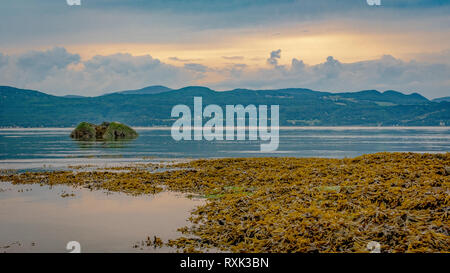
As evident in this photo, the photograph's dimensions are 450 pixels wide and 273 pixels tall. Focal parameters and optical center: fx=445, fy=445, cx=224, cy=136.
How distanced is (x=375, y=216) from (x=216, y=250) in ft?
15.4

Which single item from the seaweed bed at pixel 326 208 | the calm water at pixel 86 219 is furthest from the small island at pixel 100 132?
the calm water at pixel 86 219

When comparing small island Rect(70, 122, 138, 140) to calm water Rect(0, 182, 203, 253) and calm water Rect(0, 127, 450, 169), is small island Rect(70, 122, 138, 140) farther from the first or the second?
calm water Rect(0, 182, 203, 253)

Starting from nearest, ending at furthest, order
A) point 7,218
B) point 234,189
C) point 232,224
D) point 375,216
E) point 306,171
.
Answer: point 375,216 → point 232,224 → point 7,218 → point 234,189 → point 306,171

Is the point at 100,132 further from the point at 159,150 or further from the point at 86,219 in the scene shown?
the point at 86,219

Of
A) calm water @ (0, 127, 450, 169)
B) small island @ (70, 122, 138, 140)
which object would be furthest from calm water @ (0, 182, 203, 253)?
small island @ (70, 122, 138, 140)

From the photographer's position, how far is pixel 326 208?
558 inches

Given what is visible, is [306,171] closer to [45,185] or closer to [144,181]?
[144,181]

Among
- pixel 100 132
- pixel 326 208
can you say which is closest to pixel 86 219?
pixel 326 208

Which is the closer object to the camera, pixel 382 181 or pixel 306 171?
pixel 382 181

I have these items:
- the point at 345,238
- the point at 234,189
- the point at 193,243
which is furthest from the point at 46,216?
the point at 345,238

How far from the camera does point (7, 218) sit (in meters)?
15.0

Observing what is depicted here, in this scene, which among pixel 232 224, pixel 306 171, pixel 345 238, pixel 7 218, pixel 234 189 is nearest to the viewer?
pixel 345 238

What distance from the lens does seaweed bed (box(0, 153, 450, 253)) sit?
449 inches
